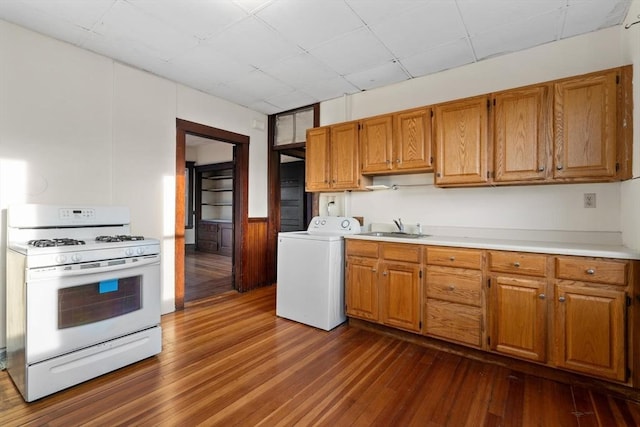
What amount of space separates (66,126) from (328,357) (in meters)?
2.98

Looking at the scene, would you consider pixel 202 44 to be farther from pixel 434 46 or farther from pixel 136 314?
pixel 136 314

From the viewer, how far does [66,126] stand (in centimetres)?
259

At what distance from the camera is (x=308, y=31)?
8.02 feet

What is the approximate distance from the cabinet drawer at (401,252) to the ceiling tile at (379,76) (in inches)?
70.7

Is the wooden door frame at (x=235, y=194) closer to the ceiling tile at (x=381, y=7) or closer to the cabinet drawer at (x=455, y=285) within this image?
the ceiling tile at (x=381, y=7)

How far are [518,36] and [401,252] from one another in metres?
2.05

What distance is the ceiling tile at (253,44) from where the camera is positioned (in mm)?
2418

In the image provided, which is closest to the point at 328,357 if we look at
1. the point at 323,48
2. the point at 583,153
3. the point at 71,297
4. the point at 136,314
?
the point at 136,314

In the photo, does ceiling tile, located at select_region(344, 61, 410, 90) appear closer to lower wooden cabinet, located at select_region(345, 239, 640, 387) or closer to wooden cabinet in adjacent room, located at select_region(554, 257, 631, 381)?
lower wooden cabinet, located at select_region(345, 239, 640, 387)

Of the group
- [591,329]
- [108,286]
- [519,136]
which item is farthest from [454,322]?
[108,286]

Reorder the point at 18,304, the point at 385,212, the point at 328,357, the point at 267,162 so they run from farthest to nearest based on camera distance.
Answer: the point at 267,162 < the point at 385,212 < the point at 328,357 < the point at 18,304

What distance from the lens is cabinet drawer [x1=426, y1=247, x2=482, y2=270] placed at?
91.4 inches

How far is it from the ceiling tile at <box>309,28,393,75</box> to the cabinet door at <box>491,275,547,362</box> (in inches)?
85.6

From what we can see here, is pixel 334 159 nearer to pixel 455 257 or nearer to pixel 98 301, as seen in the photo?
pixel 455 257
